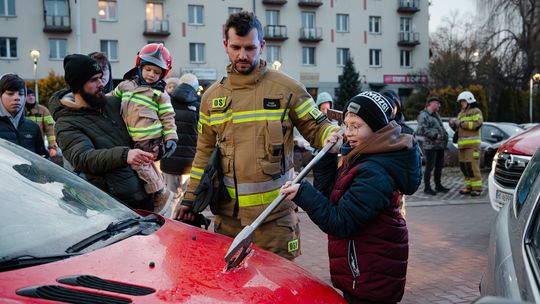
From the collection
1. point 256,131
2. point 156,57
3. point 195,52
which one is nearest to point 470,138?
point 156,57

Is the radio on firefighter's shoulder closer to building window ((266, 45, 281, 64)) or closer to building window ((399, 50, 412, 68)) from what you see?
building window ((266, 45, 281, 64))

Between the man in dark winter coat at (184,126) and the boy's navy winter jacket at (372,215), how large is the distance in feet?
11.1

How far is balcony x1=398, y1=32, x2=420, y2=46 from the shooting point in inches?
1854

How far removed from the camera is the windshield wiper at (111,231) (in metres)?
2.31

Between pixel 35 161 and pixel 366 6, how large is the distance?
4568 cm

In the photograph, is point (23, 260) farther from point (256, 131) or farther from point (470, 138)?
point (470, 138)

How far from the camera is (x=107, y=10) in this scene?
3897 centimetres

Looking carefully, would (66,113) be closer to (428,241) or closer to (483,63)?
(428,241)

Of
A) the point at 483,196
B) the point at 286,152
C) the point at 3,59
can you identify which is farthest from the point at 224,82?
the point at 3,59

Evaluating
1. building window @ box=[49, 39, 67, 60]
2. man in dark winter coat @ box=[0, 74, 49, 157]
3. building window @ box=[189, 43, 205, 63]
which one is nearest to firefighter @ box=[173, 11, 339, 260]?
man in dark winter coat @ box=[0, 74, 49, 157]

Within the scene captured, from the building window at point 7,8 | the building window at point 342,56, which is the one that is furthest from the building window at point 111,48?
the building window at point 342,56

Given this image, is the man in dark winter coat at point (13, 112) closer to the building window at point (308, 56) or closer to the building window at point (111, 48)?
the building window at point (111, 48)

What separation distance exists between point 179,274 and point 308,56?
143 ft

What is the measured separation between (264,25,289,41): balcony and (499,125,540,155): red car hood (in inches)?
1461
